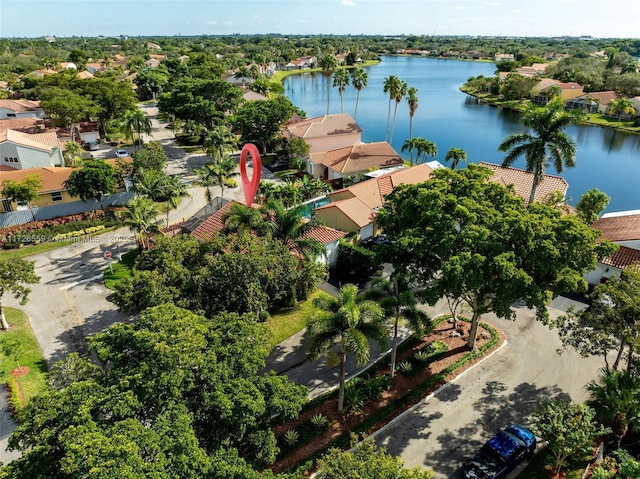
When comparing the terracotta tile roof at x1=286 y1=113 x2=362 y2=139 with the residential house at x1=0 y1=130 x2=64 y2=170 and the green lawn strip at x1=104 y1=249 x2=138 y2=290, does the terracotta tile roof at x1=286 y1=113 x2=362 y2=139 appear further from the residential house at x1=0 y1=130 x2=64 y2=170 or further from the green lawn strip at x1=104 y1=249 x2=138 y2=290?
the green lawn strip at x1=104 y1=249 x2=138 y2=290

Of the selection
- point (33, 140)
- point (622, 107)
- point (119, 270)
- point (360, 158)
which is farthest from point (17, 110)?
point (622, 107)

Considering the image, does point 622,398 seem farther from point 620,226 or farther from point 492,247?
point 620,226

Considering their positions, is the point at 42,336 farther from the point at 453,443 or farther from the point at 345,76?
the point at 345,76

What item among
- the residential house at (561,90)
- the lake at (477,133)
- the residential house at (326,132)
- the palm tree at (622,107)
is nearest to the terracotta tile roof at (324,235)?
the lake at (477,133)

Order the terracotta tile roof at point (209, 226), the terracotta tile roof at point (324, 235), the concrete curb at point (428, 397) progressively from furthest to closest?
the terracotta tile roof at point (324, 235), the terracotta tile roof at point (209, 226), the concrete curb at point (428, 397)

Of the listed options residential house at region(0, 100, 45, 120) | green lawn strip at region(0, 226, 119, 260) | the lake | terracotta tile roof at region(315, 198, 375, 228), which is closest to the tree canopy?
terracotta tile roof at region(315, 198, 375, 228)

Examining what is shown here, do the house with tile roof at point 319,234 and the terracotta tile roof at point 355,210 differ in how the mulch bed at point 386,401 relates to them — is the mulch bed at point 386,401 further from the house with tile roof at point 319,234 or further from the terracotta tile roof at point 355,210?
the terracotta tile roof at point 355,210
